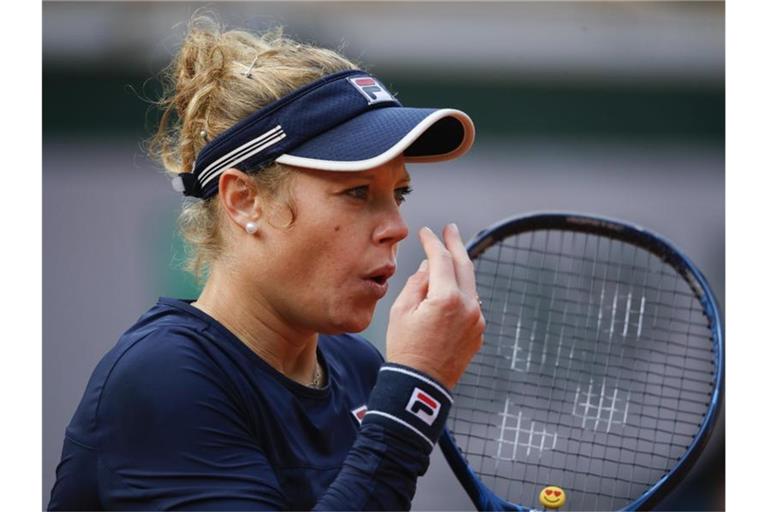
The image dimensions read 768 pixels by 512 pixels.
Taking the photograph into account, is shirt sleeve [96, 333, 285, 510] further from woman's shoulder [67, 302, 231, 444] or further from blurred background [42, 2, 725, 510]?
blurred background [42, 2, 725, 510]

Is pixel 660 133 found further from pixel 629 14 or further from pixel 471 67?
pixel 471 67

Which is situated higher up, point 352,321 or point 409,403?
point 352,321

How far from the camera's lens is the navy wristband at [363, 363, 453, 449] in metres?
1.48

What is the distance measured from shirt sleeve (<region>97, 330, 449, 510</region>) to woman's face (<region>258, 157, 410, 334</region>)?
15 cm

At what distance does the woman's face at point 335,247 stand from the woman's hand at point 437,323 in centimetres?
8

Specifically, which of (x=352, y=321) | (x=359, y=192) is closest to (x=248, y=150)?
(x=359, y=192)

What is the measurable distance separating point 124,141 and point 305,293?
3.21m

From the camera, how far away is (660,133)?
15.5 ft

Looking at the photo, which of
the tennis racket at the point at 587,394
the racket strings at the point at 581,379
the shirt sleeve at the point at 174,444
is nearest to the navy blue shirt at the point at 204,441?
the shirt sleeve at the point at 174,444

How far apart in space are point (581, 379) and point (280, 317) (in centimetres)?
103

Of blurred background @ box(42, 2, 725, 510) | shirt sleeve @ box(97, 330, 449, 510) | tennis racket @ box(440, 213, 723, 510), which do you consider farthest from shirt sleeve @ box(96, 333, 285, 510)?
blurred background @ box(42, 2, 725, 510)

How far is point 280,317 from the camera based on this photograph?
167cm

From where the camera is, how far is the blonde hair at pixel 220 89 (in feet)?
5.49

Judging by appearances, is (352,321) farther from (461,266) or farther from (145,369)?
(145,369)
